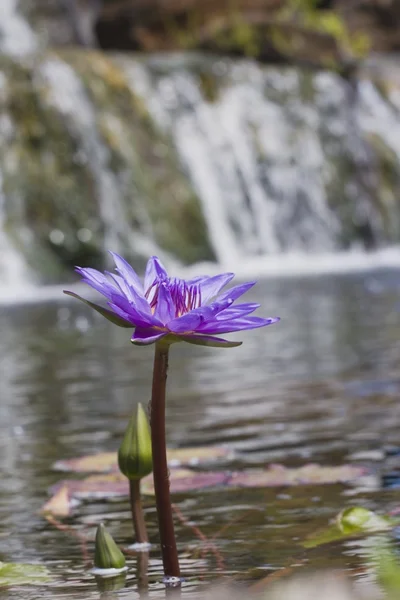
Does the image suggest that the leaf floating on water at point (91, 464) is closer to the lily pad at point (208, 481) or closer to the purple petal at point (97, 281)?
the lily pad at point (208, 481)

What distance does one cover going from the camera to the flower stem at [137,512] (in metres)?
1.72

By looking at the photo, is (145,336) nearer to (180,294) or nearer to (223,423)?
(180,294)

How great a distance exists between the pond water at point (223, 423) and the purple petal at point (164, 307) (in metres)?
0.38

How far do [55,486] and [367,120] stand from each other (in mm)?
17940

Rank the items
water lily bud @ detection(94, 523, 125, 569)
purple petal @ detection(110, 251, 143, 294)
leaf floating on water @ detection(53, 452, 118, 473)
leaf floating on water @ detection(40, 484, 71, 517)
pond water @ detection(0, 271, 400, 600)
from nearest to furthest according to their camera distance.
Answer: purple petal @ detection(110, 251, 143, 294), water lily bud @ detection(94, 523, 125, 569), pond water @ detection(0, 271, 400, 600), leaf floating on water @ detection(40, 484, 71, 517), leaf floating on water @ detection(53, 452, 118, 473)

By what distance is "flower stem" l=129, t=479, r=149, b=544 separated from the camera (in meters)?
1.72

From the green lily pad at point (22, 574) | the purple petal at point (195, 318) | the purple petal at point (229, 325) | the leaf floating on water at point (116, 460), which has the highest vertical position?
the purple petal at point (195, 318)

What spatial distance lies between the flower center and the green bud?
0.94 feet

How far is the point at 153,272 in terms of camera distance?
1.49 metres

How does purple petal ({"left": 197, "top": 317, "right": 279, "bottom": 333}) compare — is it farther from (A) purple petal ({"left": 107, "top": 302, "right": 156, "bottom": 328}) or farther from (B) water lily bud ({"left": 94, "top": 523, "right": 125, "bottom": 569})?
(B) water lily bud ({"left": 94, "top": 523, "right": 125, "bottom": 569})

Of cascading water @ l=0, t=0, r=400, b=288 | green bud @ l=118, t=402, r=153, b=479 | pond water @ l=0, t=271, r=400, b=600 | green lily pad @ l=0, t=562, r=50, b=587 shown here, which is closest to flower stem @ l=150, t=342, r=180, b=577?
pond water @ l=0, t=271, r=400, b=600

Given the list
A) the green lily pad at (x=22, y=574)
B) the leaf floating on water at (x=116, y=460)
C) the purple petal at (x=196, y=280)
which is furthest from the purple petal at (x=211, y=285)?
the leaf floating on water at (x=116, y=460)

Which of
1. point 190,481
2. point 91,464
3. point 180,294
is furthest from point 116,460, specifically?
point 180,294

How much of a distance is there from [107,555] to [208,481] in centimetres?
85
